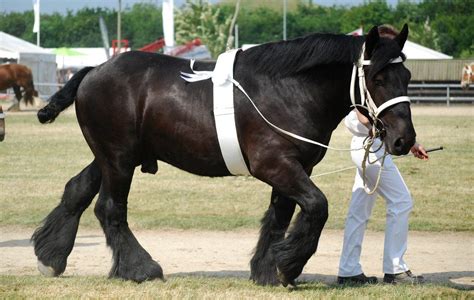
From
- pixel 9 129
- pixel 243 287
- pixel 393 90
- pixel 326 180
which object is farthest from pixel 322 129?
pixel 9 129

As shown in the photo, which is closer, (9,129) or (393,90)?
(393,90)

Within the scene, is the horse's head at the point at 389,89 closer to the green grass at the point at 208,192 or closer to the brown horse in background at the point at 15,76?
the green grass at the point at 208,192

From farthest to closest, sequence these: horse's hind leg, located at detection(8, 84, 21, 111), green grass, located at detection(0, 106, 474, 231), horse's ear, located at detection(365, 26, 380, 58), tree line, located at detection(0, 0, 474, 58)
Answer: tree line, located at detection(0, 0, 474, 58)
horse's hind leg, located at detection(8, 84, 21, 111)
green grass, located at detection(0, 106, 474, 231)
horse's ear, located at detection(365, 26, 380, 58)

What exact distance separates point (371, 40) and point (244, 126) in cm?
124

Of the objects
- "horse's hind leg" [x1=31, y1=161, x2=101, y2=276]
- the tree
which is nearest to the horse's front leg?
"horse's hind leg" [x1=31, y1=161, x2=101, y2=276]

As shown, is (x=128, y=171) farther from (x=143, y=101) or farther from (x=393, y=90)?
(x=393, y=90)

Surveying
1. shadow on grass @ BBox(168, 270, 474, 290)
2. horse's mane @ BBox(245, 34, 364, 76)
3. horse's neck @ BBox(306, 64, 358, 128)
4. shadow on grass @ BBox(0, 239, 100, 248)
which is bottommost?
shadow on grass @ BBox(0, 239, 100, 248)

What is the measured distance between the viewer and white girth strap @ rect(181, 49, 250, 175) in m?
7.77

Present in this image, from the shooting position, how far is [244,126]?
7.78m

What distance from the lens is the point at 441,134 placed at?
2406 centimetres

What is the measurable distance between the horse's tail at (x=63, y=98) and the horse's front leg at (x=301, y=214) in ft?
7.02

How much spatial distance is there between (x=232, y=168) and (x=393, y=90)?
1.52 m

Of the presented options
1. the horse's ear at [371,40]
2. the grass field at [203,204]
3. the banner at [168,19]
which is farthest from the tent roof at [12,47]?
the horse's ear at [371,40]

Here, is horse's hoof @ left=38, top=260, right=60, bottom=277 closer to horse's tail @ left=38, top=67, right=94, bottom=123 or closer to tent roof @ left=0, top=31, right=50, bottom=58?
horse's tail @ left=38, top=67, right=94, bottom=123
